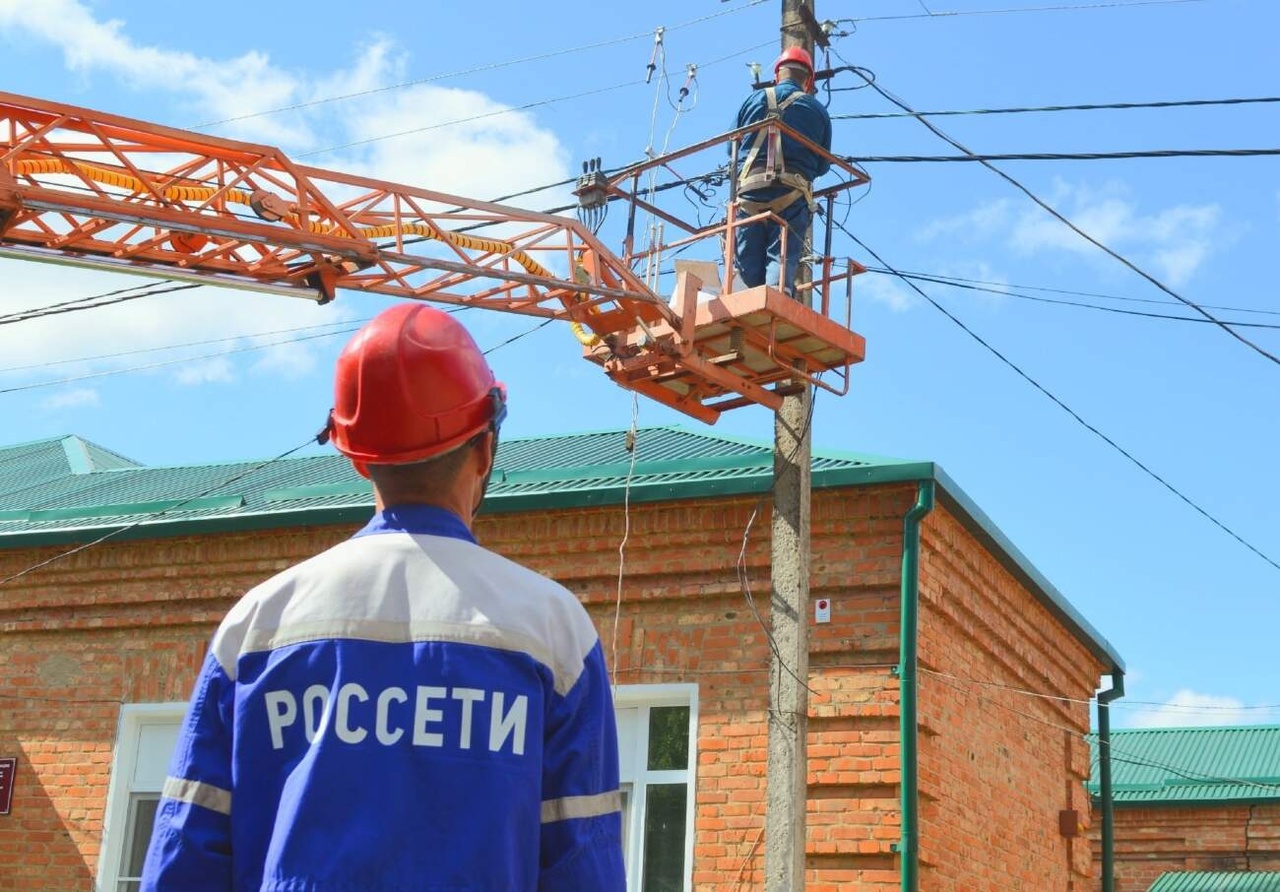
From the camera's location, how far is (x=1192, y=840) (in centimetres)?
2297

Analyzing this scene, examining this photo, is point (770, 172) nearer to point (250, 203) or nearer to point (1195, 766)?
point (250, 203)

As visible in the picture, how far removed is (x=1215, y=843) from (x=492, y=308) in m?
16.3

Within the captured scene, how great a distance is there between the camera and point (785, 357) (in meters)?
10.8

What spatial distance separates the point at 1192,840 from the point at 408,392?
23.1m

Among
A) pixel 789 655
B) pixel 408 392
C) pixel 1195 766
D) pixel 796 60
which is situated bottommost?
pixel 408 392

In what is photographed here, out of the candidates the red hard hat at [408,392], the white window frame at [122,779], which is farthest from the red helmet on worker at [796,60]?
the red hard hat at [408,392]

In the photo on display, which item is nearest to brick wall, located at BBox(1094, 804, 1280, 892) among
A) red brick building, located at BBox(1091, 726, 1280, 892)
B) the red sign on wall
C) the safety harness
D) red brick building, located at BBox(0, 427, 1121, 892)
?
red brick building, located at BBox(1091, 726, 1280, 892)

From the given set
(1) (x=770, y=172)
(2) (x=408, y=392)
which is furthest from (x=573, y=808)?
(1) (x=770, y=172)

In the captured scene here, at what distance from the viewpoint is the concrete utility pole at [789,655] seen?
9.56 m

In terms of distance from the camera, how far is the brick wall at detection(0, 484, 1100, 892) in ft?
33.8

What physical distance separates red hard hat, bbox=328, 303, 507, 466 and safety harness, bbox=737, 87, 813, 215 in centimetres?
877

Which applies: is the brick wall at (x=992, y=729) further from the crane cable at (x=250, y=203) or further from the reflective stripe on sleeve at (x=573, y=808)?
the reflective stripe on sleeve at (x=573, y=808)

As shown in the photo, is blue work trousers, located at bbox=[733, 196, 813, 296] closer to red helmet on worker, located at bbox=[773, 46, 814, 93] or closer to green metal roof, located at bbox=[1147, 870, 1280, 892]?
red helmet on worker, located at bbox=[773, 46, 814, 93]

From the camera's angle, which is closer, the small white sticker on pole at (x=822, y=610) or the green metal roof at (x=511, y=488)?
the small white sticker on pole at (x=822, y=610)
